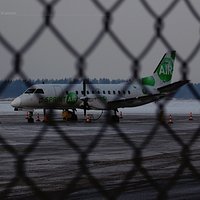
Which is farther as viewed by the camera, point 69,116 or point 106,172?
point 69,116

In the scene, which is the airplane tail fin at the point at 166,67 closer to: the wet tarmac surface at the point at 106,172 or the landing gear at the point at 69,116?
the wet tarmac surface at the point at 106,172

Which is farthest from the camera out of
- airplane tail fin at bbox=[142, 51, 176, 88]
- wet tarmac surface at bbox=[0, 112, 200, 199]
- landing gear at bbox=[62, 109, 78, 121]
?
→ landing gear at bbox=[62, 109, 78, 121]

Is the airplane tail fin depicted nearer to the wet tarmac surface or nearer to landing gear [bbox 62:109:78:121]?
the wet tarmac surface

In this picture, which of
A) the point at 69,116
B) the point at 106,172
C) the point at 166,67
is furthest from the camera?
the point at 69,116

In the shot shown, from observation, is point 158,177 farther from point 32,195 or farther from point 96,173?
point 32,195

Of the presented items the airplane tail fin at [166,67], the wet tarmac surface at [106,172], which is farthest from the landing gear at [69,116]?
the airplane tail fin at [166,67]

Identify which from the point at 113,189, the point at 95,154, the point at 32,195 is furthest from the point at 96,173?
the point at 95,154

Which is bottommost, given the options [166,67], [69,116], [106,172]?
[106,172]

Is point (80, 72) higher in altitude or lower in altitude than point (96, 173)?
higher

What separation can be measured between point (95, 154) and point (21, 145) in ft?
10.8

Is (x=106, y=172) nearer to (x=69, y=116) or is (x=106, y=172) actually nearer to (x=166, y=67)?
(x=166, y=67)

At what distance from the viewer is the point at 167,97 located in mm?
2611

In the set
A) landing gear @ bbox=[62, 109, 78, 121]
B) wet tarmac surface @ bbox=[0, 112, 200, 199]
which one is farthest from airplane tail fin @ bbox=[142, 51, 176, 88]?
landing gear @ bbox=[62, 109, 78, 121]

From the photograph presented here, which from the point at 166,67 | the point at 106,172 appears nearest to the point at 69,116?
the point at 106,172
